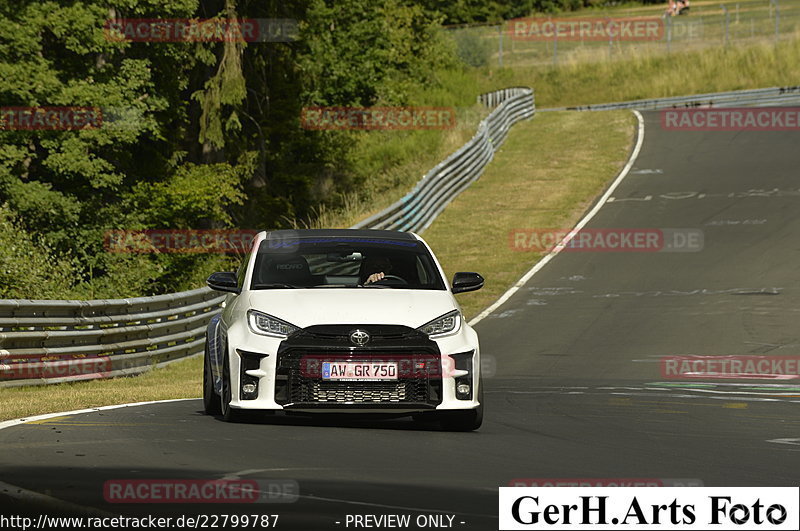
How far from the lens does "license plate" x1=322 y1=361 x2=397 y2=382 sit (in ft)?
30.1

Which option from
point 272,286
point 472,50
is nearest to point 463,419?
point 272,286

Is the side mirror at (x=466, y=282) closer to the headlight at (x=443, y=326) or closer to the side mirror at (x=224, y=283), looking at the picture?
the headlight at (x=443, y=326)

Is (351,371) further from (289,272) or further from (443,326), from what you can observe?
(289,272)

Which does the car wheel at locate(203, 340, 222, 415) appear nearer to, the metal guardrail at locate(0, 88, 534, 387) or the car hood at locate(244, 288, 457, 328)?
the car hood at locate(244, 288, 457, 328)

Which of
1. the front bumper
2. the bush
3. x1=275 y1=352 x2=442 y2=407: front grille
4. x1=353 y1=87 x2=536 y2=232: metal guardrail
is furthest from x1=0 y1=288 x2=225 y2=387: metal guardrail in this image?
the bush

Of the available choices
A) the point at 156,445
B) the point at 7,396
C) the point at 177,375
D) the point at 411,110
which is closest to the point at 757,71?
the point at 411,110

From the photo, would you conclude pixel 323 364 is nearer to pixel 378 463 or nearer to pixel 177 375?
pixel 378 463

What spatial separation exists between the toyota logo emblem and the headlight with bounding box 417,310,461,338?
43cm

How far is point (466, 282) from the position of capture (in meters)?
10.8

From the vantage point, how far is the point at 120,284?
107 feet

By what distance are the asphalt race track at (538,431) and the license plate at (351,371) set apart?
0.42m

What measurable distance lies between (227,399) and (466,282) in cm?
234

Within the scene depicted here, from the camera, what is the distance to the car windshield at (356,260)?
10328mm

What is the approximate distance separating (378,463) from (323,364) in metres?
1.51
